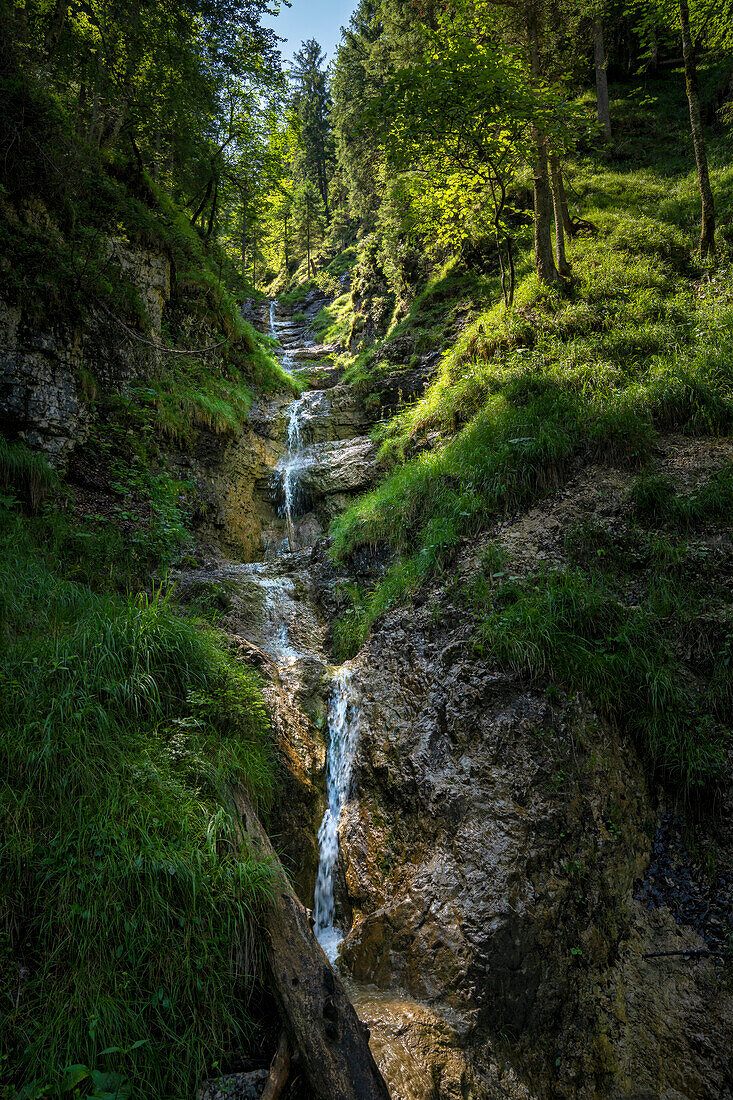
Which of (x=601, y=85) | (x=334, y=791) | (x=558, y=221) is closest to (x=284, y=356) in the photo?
(x=558, y=221)

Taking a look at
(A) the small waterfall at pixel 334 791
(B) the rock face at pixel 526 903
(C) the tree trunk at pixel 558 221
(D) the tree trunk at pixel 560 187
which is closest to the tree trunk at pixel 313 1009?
(B) the rock face at pixel 526 903

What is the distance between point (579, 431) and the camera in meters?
5.86

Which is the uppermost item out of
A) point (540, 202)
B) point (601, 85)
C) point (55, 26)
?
point (601, 85)

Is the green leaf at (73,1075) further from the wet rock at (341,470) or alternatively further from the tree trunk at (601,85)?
the tree trunk at (601,85)

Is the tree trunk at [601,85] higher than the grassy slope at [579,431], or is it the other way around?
the tree trunk at [601,85]

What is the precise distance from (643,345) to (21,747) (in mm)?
8199

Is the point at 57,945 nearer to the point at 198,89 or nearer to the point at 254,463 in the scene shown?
the point at 254,463

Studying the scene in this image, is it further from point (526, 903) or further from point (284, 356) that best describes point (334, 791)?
point (284, 356)

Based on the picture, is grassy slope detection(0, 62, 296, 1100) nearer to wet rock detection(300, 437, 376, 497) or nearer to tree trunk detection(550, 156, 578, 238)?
wet rock detection(300, 437, 376, 497)

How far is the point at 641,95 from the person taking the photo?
17.0 m

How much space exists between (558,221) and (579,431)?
5.88 metres

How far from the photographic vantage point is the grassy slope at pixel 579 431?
3.87 m

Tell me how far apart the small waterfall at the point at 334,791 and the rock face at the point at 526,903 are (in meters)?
0.15

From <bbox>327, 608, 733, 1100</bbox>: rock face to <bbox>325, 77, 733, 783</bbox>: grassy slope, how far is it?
1.58 feet
